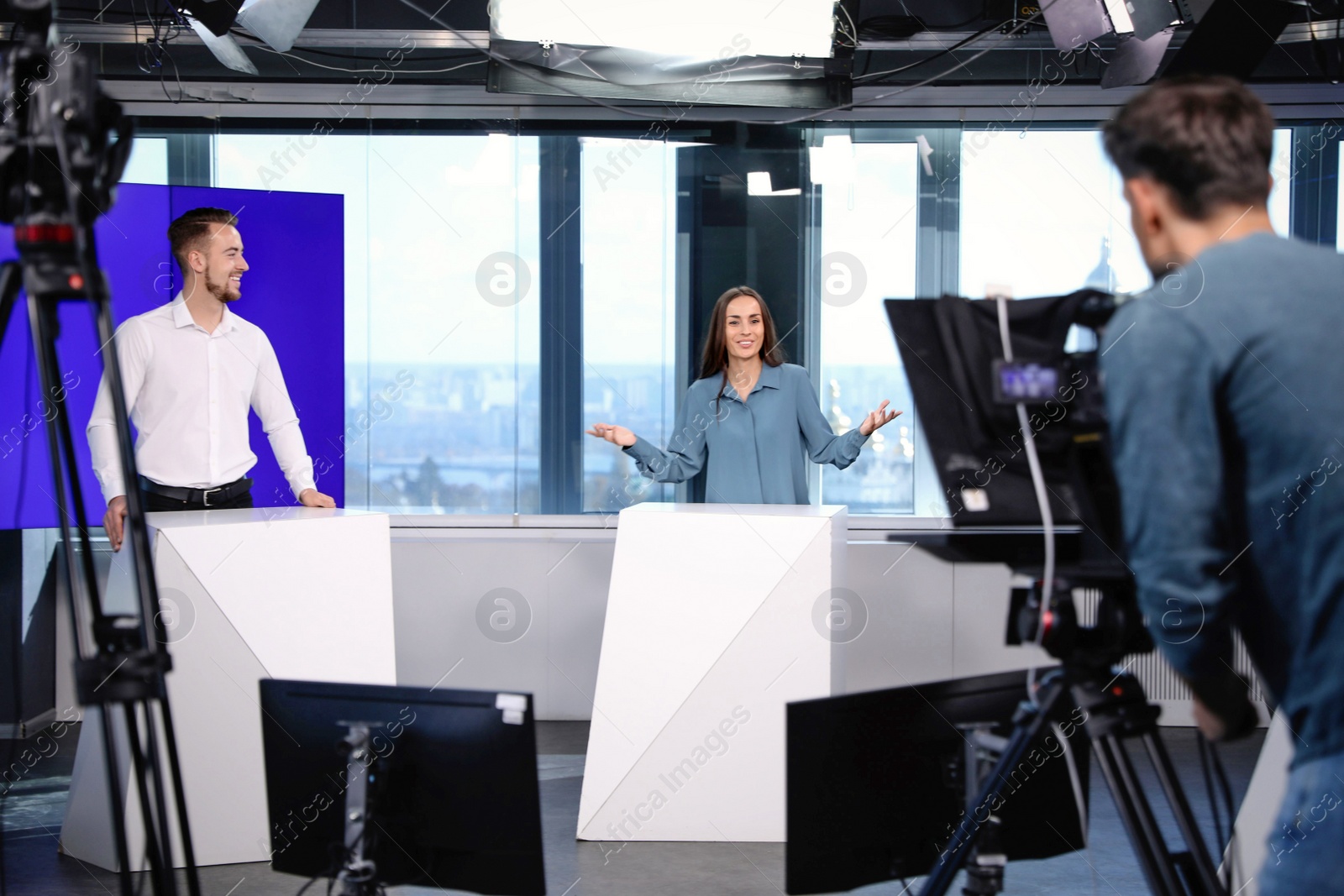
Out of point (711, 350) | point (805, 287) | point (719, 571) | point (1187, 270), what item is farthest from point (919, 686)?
point (805, 287)

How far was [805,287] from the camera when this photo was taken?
4.41m

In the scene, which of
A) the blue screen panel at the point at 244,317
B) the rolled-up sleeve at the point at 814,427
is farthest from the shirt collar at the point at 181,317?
the rolled-up sleeve at the point at 814,427

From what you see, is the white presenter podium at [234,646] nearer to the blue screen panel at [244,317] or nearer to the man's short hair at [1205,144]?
the blue screen panel at [244,317]

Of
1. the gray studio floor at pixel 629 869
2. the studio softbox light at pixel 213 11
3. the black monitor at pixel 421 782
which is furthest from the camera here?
the studio softbox light at pixel 213 11

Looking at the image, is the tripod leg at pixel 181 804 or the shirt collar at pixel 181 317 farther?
the shirt collar at pixel 181 317

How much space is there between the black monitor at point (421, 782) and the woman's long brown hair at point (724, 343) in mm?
2150

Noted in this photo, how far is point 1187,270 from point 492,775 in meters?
1.11

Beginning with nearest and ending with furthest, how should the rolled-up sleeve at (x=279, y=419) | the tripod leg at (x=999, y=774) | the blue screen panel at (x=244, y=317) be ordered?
the tripod leg at (x=999, y=774) → the rolled-up sleeve at (x=279, y=419) → the blue screen panel at (x=244, y=317)

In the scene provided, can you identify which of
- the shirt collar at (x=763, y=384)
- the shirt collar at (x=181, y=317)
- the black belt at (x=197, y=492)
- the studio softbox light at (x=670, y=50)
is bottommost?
the black belt at (x=197, y=492)

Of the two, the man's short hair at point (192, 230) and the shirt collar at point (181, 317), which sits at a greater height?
the man's short hair at point (192, 230)

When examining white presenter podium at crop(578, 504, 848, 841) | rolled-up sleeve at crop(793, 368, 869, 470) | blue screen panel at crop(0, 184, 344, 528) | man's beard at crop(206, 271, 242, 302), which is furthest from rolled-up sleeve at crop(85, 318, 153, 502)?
rolled-up sleeve at crop(793, 368, 869, 470)

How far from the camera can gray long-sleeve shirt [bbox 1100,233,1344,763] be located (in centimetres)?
96

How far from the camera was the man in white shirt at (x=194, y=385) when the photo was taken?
296cm

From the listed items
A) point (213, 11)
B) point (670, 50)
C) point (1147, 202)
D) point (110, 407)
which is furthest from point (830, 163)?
point (1147, 202)
